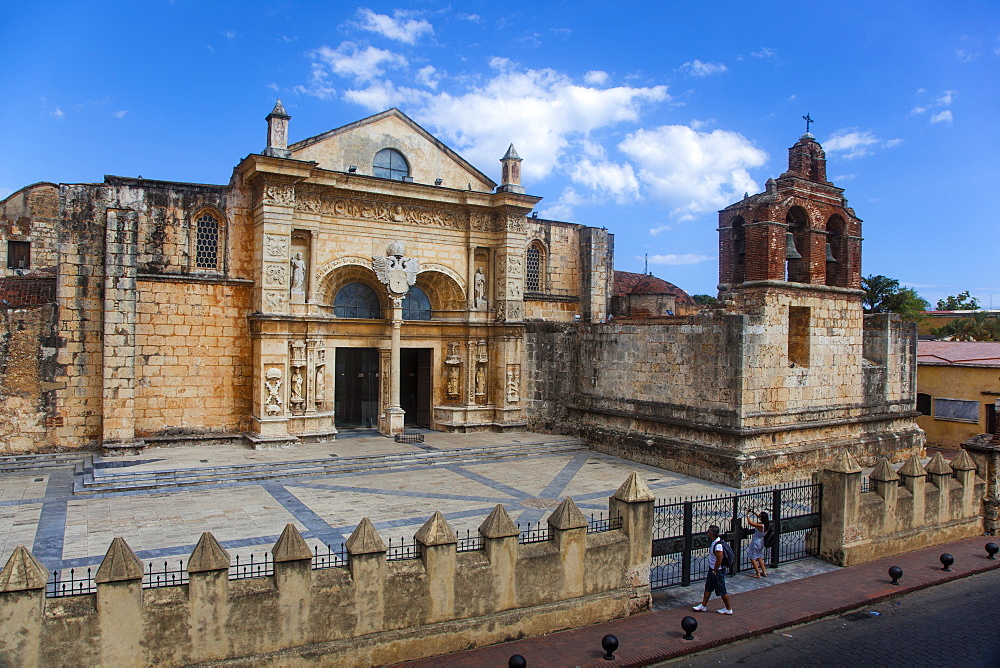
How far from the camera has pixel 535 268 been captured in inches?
991

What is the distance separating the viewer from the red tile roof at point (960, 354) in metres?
23.2

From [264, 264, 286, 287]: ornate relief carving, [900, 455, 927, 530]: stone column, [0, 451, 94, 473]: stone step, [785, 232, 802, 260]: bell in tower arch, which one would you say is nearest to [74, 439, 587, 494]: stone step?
[0, 451, 94, 473]: stone step

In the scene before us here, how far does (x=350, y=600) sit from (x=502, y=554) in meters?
1.94

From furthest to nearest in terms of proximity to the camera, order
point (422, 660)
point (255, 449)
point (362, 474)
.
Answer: point (255, 449) → point (362, 474) → point (422, 660)

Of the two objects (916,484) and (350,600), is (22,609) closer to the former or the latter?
(350,600)

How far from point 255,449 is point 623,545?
39.8 feet

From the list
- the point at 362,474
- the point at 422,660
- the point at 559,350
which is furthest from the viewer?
the point at 559,350

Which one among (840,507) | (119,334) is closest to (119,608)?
(840,507)

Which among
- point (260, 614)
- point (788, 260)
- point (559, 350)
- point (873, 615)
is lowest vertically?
point (873, 615)

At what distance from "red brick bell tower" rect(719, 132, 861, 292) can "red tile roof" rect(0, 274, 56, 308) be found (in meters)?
17.9

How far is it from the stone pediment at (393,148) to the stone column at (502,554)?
14.4 meters

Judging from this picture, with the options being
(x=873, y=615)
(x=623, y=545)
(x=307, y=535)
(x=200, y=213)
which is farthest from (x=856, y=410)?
(x=200, y=213)

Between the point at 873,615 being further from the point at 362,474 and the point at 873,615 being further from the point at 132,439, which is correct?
the point at 132,439

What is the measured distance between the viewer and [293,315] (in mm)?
19109
